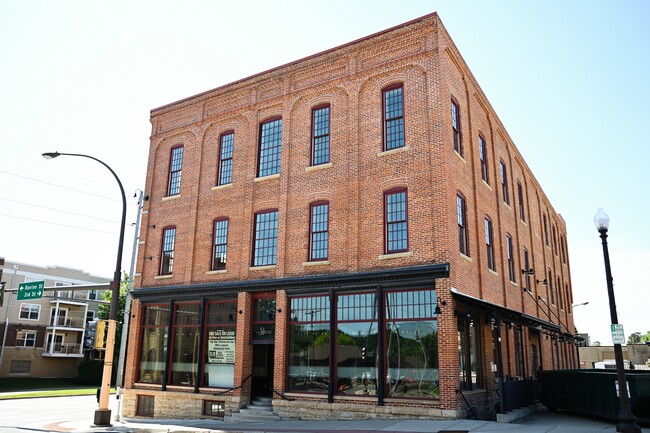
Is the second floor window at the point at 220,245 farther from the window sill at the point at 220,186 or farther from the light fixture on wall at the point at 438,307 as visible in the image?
the light fixture on wall at the point at 438,307

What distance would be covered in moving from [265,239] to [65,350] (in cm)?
5128

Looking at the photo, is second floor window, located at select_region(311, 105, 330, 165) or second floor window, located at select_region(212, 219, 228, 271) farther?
second floor window, located at select_region(212, 219, 228, 271)

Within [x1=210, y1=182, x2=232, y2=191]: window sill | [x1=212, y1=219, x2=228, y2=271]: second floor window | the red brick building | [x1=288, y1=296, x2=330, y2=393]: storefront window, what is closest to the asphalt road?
the red brick building

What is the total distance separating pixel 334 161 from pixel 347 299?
533 centimetres

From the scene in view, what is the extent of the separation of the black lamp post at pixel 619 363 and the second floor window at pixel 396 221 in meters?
6.17

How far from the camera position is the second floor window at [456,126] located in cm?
2012

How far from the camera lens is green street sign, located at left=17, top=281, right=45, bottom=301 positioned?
2328 cm

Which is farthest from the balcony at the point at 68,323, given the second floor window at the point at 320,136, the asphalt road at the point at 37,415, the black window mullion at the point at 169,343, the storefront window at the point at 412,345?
the storefront window at the point at 412,345

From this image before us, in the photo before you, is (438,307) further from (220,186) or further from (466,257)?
(220,186)

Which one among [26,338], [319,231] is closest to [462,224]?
[319,231]

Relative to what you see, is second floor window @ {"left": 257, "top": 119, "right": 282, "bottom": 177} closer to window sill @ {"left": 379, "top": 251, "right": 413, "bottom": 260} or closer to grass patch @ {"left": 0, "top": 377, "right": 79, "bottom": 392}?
window sill @ {"left": 379, "top": 251, "right": 413, "bottom": 260}

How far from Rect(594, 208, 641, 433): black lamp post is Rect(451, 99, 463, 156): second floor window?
7.06m

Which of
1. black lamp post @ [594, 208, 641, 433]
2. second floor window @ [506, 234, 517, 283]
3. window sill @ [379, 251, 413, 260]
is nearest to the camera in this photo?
black lamp post @ [594, 208, 641, 433]

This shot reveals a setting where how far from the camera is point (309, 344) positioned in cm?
1928
